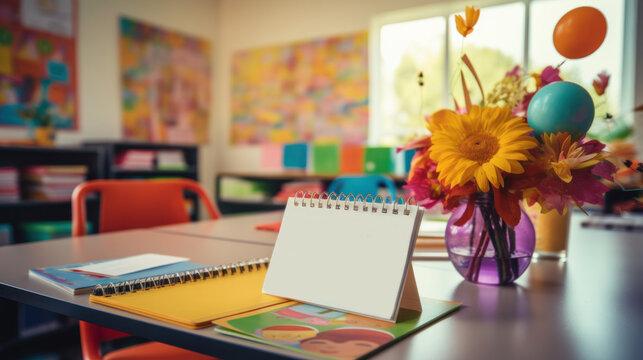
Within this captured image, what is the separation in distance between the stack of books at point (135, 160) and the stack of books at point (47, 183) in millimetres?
504

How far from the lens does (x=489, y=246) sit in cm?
78

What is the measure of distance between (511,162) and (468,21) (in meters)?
0.23

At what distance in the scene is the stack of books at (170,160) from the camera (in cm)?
410

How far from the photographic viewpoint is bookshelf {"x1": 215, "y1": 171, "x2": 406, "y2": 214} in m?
4.03

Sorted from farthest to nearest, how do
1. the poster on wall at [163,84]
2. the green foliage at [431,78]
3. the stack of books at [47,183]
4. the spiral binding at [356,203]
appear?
the poster on wall at [163,84], the green foliage at [431,78], the stack of books at [47,183], the spiral binding at [356,203]

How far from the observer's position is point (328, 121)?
4.54 m

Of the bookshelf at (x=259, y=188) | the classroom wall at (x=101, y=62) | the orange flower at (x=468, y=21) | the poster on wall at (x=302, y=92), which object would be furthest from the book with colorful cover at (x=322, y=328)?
the poster on wall at (x=302, y=92)

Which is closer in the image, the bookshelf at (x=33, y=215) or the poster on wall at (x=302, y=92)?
the bookshelf at (x=33, y=215)

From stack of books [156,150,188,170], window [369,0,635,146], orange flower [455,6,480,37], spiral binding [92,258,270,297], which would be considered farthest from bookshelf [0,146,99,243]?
orange flower [455,6,480,37]

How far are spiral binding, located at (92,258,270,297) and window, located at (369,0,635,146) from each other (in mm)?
2890

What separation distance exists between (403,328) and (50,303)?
48 cm

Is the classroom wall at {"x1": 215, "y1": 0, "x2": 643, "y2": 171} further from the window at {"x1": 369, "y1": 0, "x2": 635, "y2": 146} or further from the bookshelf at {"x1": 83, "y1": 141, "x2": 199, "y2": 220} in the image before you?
the bookshelf at {"x1": 83, "y1": 141, "x2": 199, "y2": 220}

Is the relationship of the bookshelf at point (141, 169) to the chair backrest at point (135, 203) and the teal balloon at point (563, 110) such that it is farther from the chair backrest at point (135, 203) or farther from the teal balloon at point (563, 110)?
the teal balloon at point (563, 110)

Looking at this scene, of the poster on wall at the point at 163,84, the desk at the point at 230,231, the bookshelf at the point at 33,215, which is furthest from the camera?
the poster on wall at the point at 163,84
